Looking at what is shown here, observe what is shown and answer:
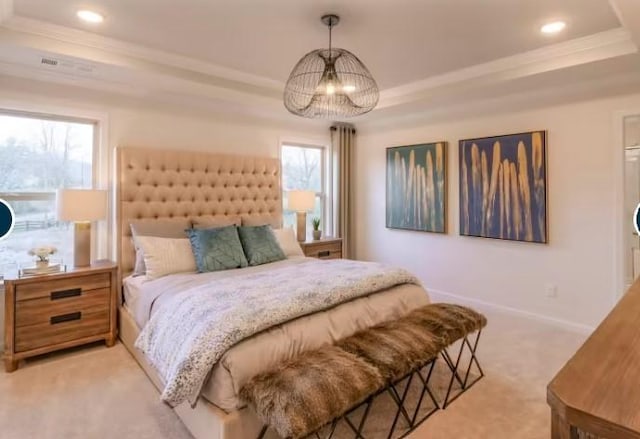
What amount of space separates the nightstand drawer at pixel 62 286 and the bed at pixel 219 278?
0.23 m

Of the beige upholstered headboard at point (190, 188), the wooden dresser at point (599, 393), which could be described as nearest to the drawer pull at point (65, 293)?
the beige upholstered headboard at point (190, 188)

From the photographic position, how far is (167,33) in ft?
9.36

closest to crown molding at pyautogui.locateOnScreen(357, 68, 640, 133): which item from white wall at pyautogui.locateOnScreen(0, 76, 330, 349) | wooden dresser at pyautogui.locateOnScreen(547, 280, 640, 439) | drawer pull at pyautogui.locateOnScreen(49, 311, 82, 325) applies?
white wall at pyautogui.locateOnScreen(0, 76, 330, 349)

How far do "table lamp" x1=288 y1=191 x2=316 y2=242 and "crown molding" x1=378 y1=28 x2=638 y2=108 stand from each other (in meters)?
1.53

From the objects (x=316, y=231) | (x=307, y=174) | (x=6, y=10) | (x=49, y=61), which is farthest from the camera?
(x=307, y=174)

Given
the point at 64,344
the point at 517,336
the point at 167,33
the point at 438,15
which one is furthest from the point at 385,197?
the point at 64,344

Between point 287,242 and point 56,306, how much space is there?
2.04 m

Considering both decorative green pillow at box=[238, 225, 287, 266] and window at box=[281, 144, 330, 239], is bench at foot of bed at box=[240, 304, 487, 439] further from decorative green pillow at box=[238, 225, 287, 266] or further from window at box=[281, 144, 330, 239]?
window at box=[281, 144, 330, 239]

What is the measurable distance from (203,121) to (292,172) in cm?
139

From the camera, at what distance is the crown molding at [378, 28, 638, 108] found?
2799 mm

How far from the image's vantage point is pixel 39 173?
3299 millimetres

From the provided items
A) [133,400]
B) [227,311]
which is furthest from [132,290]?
[227,311]

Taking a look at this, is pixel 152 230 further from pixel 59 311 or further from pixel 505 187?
pixel 505 187

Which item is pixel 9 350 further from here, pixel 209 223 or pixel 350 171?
pixel 350 171
